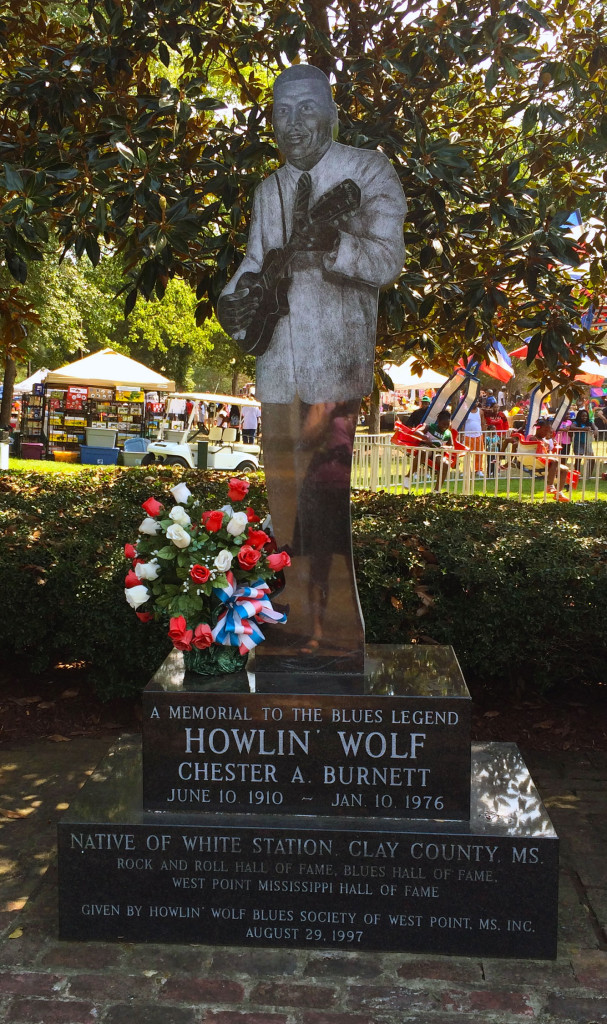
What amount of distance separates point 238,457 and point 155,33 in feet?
52.3

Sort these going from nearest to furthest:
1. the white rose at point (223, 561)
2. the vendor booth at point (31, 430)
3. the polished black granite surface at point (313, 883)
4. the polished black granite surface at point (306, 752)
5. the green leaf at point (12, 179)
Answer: the polished black granite surface at point (313, 883) → the polished black granite surface at point (306, 752) → the white rose at point (223, 561) → the green leaf at point (12, 179) → the vendor booth at point (31, 430)

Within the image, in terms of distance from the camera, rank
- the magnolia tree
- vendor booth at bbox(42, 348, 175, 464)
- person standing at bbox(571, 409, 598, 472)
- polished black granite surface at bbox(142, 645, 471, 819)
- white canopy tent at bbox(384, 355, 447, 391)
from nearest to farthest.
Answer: polished black granite surface at bbox(142, 645, 471, 819)
the magnolia tree
person standing at bbox(571, 409, 598, 472)
vendor booth at bbox(42, 348, 175, 464)
white canopy tent at bbox(384, 355, 447, 391)

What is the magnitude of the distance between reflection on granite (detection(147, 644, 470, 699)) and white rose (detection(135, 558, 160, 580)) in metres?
0.43

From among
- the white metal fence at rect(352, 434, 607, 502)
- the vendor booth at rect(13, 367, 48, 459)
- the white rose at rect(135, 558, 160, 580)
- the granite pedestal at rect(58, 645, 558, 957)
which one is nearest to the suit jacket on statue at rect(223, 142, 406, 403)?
the white rose at rect(135, 558, 160, 580)

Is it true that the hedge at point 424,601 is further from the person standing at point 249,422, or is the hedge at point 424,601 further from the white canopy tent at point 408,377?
the person standing at point 249,422

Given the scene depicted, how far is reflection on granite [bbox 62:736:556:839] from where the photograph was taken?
3480 mm

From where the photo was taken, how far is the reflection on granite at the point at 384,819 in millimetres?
3480

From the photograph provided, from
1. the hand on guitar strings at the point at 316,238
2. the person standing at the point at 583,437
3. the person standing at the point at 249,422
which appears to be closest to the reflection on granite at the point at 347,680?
the hand on guitar strings at the point at 316,238

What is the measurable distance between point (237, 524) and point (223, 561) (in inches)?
8.0

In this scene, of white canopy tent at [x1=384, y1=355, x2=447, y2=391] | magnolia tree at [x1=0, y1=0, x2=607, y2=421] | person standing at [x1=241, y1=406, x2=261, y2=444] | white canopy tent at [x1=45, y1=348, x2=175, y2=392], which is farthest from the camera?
person standing at [x1=241, y1=406, x2=261, y2=444]

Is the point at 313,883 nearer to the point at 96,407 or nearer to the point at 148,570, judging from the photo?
the point at 148,570

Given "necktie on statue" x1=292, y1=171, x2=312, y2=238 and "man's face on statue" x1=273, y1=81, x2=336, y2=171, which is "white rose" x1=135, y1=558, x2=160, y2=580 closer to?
"necktie on statue" x1=292, y1=171, x2=312, y2=238

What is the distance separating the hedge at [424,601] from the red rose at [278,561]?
166 cm

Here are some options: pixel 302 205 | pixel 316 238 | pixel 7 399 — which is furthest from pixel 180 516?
pixel 7 399
